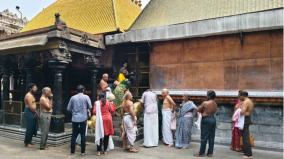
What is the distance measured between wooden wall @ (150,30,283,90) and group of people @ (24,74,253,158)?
104 centimetres

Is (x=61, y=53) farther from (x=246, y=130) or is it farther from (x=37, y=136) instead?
(x=246, y=130)

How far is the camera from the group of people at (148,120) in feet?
23.6

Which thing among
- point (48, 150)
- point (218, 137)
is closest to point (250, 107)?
point (218, 137)

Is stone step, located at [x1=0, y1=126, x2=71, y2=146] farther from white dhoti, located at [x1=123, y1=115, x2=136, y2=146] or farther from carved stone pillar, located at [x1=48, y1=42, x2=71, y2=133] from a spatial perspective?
white dhoti, located at [x1=123, y1=115, x2=136, y2=146]

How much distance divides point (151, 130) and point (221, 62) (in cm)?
311

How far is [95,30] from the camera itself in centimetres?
1157

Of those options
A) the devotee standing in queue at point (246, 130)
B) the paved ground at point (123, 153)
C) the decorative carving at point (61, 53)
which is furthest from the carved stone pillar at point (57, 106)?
the devotee standing in queue at point (246, 130)

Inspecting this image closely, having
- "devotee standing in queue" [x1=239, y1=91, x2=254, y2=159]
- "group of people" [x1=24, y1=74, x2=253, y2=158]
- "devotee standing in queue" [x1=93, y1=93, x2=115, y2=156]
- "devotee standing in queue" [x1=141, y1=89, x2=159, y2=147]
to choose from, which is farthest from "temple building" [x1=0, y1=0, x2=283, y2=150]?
"devotee standing in queue" [x1=93, y1=93, x2=115, y2=156]

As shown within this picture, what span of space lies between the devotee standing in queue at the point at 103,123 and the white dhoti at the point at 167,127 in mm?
1923

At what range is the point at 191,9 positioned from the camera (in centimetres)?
1016

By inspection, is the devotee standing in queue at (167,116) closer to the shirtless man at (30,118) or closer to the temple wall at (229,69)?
the temple wall at (229,69)

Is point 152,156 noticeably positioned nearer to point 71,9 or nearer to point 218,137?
point 218,137

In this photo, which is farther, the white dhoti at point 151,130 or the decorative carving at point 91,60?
the decorative carving at point 91,60

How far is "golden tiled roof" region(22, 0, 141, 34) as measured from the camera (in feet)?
38.2
